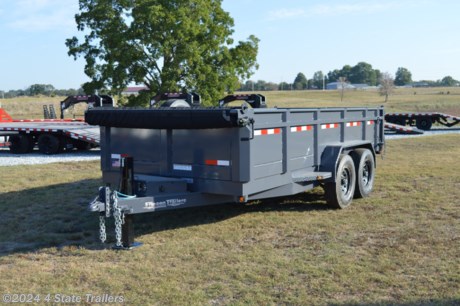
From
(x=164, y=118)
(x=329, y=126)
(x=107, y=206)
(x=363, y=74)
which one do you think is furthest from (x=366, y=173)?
(x=363, y=74)

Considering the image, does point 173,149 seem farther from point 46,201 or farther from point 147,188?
point 46,201

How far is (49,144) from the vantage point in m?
15.9

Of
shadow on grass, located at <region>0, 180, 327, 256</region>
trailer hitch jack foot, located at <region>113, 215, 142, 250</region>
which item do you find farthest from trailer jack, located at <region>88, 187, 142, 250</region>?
shadow on grass, located at <region>0, 180, 327, 256</region>

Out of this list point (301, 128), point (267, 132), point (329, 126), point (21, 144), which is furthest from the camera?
point (21, 144)

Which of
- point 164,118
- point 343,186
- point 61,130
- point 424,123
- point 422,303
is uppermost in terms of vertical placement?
point 164,118

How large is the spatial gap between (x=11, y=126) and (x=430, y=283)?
1513cm

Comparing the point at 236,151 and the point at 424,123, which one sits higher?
the point at 236,151

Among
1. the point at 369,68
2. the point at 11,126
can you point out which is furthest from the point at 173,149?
the point at 369,68

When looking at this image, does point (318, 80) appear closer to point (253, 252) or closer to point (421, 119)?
point (421, 119)

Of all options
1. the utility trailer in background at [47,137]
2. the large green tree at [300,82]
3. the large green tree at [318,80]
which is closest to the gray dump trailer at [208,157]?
the utility trailer in background at [47,137]

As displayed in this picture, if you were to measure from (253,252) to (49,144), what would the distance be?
480 inches

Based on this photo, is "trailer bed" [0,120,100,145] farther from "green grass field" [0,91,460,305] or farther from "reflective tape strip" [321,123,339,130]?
"reflective tape strip" [321,123,339,130]

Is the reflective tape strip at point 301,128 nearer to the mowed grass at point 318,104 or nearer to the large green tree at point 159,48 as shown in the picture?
the large green tree at point 159,48

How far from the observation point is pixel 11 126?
16.5 meters
